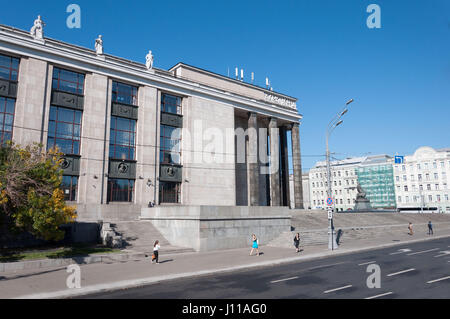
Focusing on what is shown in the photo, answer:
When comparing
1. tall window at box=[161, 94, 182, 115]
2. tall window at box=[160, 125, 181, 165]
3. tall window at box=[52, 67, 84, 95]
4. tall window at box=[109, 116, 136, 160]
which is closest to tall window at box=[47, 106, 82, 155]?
tall window at box=[52, 67, 84, 95]

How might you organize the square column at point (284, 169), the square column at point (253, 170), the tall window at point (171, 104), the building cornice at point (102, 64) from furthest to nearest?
the square column at point (284, 169), the square column at point (253, 170), the tall window at point (171, 104), the building cornice at point (102, 64)

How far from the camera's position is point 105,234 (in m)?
26.3

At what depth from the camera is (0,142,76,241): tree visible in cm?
1834

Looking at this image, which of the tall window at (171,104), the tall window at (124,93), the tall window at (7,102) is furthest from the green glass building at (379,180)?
the tall window at (7,102)

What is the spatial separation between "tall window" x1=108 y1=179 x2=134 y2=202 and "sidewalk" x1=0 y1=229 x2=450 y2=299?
15.4 meters

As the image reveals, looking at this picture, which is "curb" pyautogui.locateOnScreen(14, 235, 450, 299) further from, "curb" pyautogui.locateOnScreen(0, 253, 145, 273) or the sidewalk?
"curb" pyautogui.locateOnScreen(0, 253, 145, 273)

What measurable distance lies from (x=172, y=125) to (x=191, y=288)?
3137 cm

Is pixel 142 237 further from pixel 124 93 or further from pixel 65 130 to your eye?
pixel 124 93

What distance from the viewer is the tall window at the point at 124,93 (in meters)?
38.2

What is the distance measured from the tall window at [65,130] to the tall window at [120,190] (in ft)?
17.1

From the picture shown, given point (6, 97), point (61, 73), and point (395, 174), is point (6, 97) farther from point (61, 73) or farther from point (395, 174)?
point (395, 174)

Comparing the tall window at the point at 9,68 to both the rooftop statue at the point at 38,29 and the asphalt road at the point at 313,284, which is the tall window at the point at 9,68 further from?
the asphalt road at the point at 313,284

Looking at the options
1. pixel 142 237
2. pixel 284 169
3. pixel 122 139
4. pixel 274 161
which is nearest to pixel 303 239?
pixel 142 237
